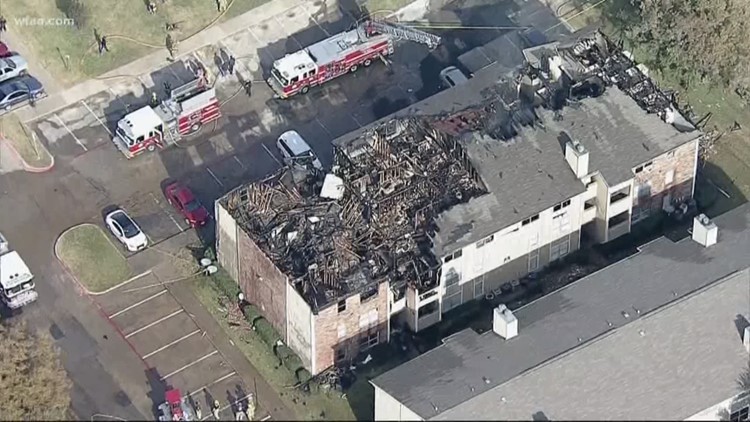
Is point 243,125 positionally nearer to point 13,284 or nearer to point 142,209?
point 142,209

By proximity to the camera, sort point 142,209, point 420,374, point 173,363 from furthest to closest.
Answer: point 142,209 → point 173,363 → point 420,374

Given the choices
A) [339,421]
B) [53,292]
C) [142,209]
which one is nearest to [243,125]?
[142,209]

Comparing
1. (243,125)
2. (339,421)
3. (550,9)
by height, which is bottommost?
(339,421)

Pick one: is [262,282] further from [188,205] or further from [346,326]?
[188,205]

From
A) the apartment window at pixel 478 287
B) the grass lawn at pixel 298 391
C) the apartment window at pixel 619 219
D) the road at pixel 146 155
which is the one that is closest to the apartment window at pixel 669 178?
the apartment window at pixel 619 219

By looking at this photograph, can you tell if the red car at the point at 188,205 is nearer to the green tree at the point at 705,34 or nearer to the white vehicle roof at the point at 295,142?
the white vehicle roof at the point at 295,142

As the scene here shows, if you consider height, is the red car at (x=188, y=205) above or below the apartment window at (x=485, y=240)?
above

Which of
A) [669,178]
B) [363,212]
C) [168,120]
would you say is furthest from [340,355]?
[669,178]

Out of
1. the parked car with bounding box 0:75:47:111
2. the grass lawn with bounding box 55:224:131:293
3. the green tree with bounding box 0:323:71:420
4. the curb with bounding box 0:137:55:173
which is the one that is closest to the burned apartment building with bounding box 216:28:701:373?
the grass lawn with bounding box 55:224:131:293
